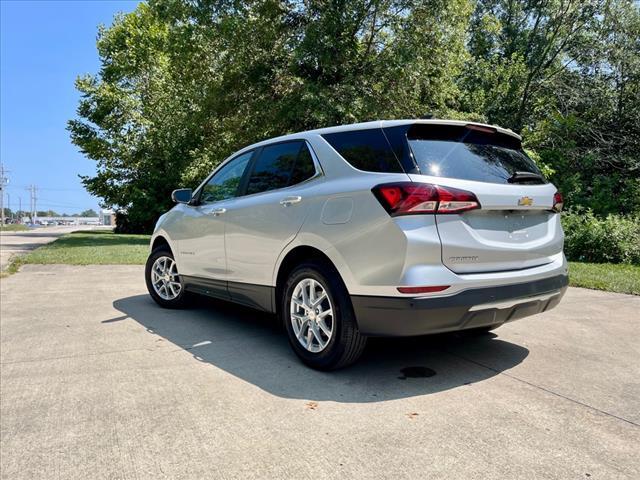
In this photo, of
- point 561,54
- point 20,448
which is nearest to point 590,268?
point 20,448

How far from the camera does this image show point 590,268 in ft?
31.3

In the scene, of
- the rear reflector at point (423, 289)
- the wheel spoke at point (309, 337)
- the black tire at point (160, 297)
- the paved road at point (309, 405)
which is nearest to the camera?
the paved road at point (309, 405)

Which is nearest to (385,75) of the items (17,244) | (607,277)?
(607,277)

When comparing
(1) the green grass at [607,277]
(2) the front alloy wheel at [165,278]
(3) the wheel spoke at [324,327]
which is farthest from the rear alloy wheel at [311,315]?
(1) the green grass at [607,277]

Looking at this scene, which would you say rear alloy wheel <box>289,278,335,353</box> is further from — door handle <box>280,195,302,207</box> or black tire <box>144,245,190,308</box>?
black tire <box>144,245,190,308</box>

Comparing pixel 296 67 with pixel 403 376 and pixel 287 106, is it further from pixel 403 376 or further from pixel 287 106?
pixel 403 376

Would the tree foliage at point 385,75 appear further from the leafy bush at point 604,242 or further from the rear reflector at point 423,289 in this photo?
the rear reflector at point 423,289

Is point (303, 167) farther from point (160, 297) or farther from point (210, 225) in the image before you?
point (160, 297)

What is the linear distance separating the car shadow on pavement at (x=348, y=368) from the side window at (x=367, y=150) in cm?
155

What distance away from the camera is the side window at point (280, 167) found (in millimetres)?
4250

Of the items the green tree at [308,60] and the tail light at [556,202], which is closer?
the tail light at [556,202]

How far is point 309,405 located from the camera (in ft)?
10.5

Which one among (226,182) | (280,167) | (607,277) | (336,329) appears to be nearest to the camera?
(336,329)

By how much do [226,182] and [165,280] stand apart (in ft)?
5.68
